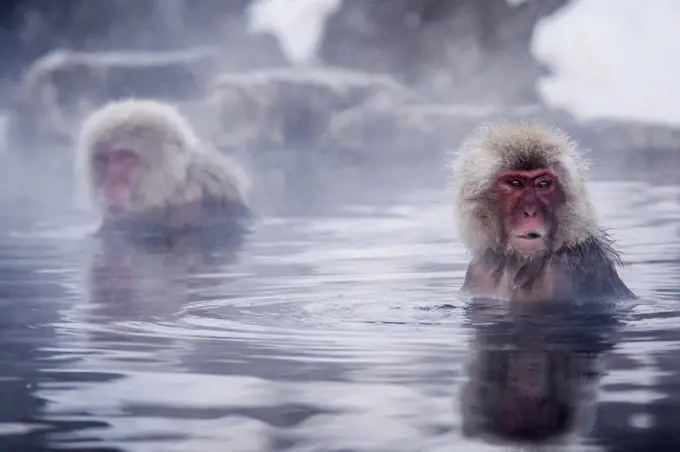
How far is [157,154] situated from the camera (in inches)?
354

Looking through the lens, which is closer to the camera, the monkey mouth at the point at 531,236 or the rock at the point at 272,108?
the monkey mouth at the point at 531,236

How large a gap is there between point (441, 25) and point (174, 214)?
815cm

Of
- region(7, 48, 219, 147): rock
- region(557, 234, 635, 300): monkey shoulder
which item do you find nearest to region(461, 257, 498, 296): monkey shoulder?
region(557, 234, 635, 300): monkey shoulder

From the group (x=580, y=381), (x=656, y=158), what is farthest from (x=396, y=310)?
(x=656, y=158)

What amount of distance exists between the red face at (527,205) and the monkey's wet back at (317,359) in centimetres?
25

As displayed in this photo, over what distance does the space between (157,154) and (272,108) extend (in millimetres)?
8711

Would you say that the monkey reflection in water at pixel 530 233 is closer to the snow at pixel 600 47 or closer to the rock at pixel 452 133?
the snow at pixel 600 47

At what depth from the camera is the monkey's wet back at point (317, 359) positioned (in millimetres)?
3102

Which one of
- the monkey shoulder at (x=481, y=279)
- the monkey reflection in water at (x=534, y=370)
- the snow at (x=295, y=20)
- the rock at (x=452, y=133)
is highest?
the snow at (x=295, y=20)

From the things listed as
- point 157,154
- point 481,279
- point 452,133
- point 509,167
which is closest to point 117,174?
point 157,154

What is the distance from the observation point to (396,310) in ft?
17.1

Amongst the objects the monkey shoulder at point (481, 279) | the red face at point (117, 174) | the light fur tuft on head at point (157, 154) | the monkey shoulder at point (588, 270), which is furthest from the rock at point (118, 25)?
the monkey shoulder at point (588, 270)

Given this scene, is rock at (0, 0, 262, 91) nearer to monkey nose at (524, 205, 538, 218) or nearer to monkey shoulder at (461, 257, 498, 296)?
monkey shoulder at (461, 257, 498, 296)

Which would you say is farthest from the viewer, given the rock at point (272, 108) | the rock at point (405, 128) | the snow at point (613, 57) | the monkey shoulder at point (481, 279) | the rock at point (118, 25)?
the rock at point (272, 108)
